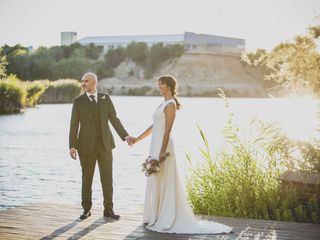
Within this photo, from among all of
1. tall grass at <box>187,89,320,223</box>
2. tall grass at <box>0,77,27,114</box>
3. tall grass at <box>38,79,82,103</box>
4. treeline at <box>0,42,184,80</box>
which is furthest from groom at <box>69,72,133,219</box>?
treeline at <box>0,42,184,80</box>

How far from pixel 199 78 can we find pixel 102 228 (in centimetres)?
9766

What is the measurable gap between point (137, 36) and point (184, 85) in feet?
130

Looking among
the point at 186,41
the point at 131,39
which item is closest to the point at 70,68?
the point at 186,41

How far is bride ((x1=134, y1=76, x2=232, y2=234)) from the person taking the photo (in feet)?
20.6

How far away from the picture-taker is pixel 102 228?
6395 millimetres

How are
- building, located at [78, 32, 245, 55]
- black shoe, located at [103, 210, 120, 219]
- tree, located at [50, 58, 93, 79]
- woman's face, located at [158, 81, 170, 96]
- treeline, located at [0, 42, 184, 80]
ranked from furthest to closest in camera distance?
building, located at [78, 32, 245, 55] → tree, located at [50, 58, 93, 79] → treeline, located at [0, 42, 184, 80] → black shoe, located at [103, 210, 120, 219] → woman's face, located at [158, 81, 170, 96]

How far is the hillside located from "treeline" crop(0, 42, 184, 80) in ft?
5.08

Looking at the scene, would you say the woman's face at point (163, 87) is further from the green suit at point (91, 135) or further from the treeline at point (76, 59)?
the treeline at point (76, 59)

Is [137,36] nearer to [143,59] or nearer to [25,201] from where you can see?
[143,59]

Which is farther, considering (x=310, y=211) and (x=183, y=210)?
(x=310, y=211)

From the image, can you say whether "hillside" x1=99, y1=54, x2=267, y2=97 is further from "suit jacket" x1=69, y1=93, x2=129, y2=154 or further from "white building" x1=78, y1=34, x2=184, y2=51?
"suit jacket" x1=69, y1=93, x2=129, y2=154

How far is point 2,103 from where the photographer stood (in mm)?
35281

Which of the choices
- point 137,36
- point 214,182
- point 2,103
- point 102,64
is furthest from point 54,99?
point 137,36

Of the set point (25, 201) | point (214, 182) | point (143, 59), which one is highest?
point (143, 59)
